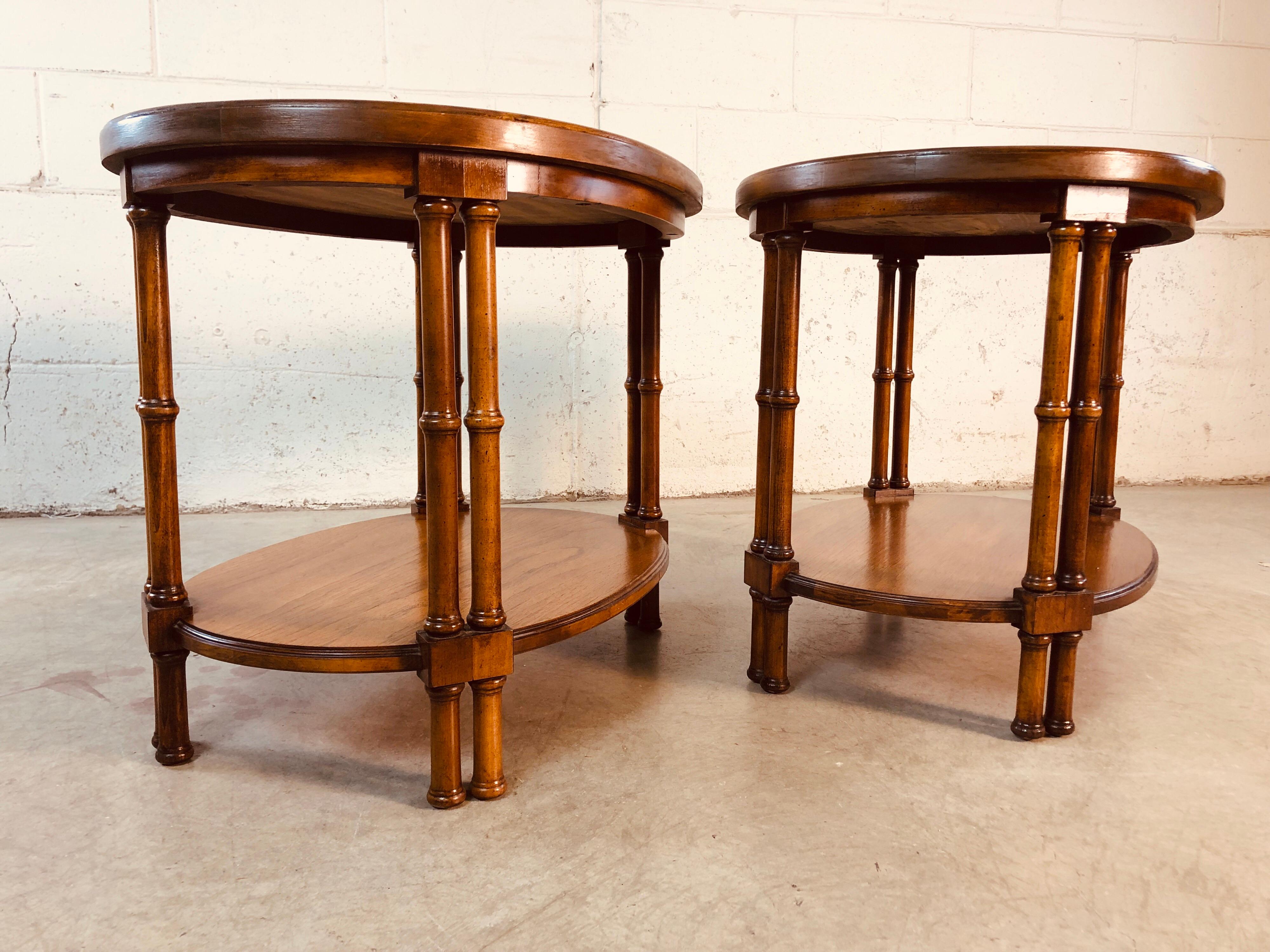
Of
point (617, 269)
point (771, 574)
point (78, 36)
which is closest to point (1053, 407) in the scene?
point (771, 574)

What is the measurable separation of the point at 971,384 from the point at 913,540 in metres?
2.42

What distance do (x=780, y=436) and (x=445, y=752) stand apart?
0.90m

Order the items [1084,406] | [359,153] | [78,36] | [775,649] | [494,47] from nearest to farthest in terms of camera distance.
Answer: [359,153], [1084,406], [775,649], [78,36], [494,47]

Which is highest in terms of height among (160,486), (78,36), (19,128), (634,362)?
(78,36)

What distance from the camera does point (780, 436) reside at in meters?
1.92

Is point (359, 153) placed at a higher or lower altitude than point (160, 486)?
higher

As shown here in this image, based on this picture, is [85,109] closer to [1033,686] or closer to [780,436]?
[780,436]

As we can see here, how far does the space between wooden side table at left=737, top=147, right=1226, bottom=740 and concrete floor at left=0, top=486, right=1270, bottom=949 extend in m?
0.22

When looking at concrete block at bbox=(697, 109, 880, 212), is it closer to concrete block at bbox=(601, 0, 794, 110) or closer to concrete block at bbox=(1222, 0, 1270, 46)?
concrete block at bbox=(601, 0, 794, 110)

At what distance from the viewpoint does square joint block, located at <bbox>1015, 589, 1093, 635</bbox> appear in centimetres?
173

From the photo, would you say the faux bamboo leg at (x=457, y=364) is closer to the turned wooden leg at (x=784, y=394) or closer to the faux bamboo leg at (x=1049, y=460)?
the turned wooden leg at (x=784, y=394)

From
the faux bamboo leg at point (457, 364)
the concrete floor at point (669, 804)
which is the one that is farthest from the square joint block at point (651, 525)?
the faux bamboo leg at point (457, 364)

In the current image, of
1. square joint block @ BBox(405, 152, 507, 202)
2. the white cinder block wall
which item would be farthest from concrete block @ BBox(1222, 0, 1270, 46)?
square joint block @ BBox(405, 152, 507, 202)

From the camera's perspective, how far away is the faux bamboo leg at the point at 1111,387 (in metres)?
2.38
